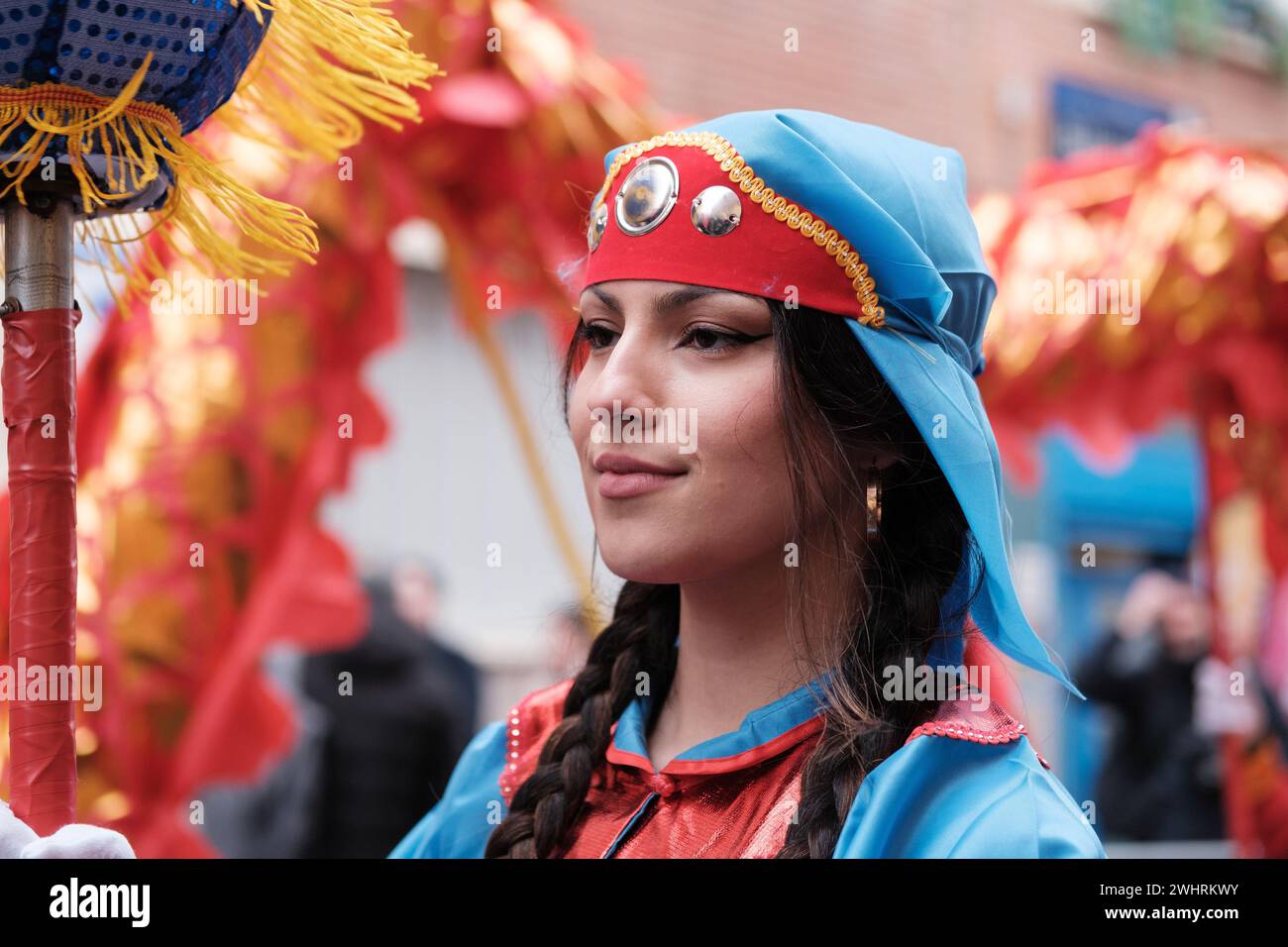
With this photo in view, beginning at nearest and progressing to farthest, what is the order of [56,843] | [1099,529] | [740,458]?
[56,843], [740,458], [1099,529]

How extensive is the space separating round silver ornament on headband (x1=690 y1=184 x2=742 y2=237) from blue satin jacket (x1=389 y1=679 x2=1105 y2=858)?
1.48 feet

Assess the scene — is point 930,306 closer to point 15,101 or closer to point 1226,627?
point 15,101

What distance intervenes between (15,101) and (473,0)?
181 cm

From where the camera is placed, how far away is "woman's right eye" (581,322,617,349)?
1.43 metres

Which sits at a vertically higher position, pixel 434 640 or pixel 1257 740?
pixel 434 640

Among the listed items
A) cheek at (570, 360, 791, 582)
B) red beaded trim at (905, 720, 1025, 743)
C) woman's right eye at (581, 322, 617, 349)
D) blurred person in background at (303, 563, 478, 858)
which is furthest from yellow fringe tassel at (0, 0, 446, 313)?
blurred person in background at (303, 563, 478, 858)

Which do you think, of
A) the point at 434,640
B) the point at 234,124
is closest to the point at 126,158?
the point at 234,124

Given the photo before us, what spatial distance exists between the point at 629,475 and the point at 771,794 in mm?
332

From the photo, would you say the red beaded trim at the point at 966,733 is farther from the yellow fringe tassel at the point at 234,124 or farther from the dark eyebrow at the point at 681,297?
the yellow fringe tassel at the point at 234,124

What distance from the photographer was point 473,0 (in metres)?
2.81

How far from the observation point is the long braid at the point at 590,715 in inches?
57.6

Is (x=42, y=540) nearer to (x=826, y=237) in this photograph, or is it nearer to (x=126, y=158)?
(x=126, y=158)

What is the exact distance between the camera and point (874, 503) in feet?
4.70
